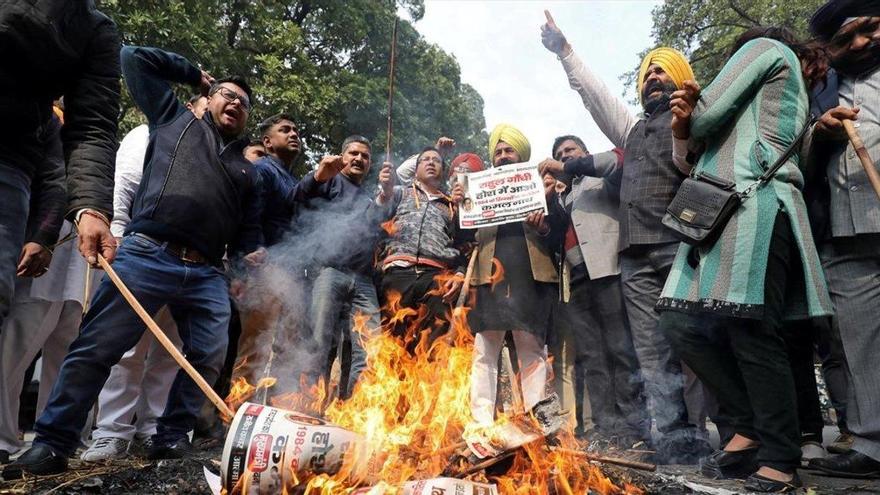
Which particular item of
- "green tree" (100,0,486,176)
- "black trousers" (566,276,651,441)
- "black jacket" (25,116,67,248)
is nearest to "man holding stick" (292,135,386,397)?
"black trousers" (566,276,651,441)

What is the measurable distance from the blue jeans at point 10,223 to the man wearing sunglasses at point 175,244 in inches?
31.3

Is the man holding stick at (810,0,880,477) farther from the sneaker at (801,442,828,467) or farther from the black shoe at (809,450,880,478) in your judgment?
the sneaker at (801,442,828,467)

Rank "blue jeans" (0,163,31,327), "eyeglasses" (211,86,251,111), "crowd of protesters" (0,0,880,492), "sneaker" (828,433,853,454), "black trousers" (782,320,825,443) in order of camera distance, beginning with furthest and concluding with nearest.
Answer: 1. "eyeglasses" (211,86,251,111)
2. "sneaker" (828,433,853,454)
3. "black trousers" (782,320,825,443)
4. "crowd of protesters" (0,0,880,492)
5. "blue jeans" (0,163,31,327)

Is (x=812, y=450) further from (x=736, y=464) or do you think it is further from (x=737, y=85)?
(x=737, y=85)

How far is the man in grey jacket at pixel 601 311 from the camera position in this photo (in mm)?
4270

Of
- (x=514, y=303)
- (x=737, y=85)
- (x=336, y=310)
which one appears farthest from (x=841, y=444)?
(x=336, y=310)

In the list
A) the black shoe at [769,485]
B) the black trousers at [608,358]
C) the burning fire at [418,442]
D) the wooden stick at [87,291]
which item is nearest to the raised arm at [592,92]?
the black trousers at [608,358]

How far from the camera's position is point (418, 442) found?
2.65 metres

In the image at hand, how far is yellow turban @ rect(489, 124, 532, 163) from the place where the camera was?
549cm

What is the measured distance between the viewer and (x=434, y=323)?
4996 mm

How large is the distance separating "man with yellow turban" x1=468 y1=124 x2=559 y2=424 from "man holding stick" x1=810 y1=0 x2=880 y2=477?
1878 millimetres

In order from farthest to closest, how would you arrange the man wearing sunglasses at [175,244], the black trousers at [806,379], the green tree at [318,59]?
1. the green tree at [318,59]
2. the black trousers at [806,379]
3. the man wearing sunglasses at [175,244]

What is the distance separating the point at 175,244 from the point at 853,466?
3868mm

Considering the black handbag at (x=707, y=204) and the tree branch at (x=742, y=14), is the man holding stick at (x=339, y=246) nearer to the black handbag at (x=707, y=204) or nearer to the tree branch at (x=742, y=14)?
the black handbag at (x=707, y=204)
